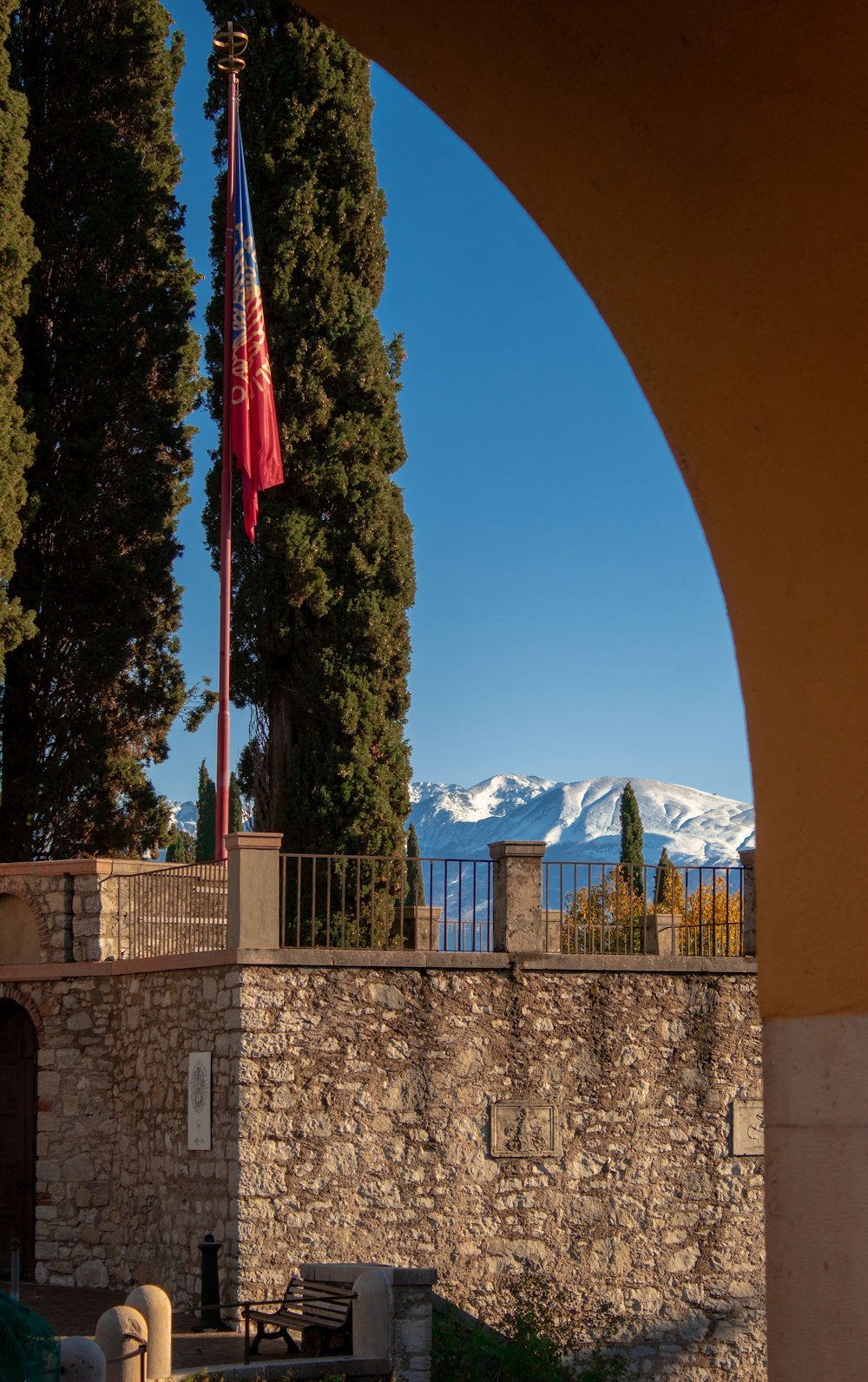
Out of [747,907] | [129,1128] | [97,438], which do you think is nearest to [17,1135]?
[129,1128]

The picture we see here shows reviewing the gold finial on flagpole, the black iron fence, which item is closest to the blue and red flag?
the gold finial on flagpole

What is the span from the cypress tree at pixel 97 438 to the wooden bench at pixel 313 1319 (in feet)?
28.3

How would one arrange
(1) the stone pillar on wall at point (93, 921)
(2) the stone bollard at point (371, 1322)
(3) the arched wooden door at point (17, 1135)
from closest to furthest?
(2) the stone bollard at point (371, 1322)
(3) the arched wooden door at point (17, 1135)
(1) the stone pillar on wall at point (93, 921)

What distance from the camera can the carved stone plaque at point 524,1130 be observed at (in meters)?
13.3

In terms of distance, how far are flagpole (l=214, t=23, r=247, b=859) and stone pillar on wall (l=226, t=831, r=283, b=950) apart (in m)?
2.63

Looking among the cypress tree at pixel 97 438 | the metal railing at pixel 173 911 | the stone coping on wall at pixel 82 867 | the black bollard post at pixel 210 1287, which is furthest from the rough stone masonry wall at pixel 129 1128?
the cypress tree at pixel 97 438

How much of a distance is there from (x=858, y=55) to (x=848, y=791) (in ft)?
3.41

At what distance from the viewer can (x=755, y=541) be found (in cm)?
255

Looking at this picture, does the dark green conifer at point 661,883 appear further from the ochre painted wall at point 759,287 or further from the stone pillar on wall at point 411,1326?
the ochre painted wall at point 759,287

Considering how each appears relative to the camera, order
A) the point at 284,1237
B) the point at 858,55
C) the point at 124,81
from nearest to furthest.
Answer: the point at 858,55, the point at 284,1237, the point at 124,81

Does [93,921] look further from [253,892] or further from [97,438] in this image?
[97,438]

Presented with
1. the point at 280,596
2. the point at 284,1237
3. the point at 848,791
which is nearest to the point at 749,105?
the point at 848,791

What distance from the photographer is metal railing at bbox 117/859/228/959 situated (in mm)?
14047

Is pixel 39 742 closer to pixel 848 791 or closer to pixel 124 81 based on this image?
pixel 124 81
